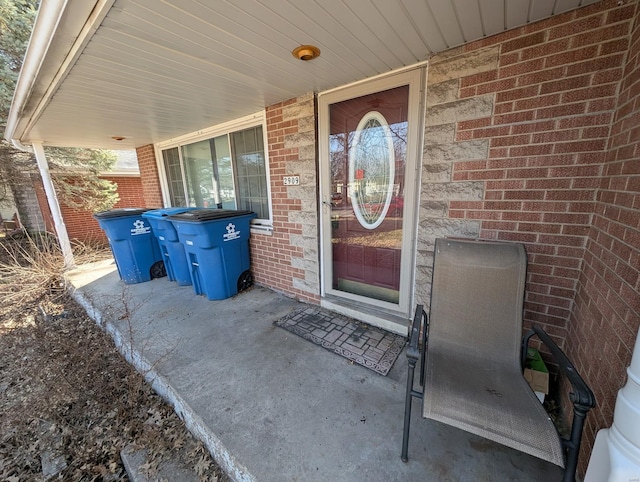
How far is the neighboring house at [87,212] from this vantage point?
798cm

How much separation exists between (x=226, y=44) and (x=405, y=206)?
6.03ft

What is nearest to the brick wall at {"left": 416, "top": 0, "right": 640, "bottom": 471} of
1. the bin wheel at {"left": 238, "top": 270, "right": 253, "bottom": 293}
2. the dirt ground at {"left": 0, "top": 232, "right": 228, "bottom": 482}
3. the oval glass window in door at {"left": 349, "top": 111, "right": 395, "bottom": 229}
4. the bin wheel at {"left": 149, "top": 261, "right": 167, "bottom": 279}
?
the oval glass window in door at {"left": 349, "top": 111, "right": 395, "bottom": 229}

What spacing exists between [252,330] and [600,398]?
97.5 inches

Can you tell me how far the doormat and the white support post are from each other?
5.05 meters

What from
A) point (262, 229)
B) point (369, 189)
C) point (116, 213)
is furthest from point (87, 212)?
point (369, 189)

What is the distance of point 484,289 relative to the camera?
162 centimetres

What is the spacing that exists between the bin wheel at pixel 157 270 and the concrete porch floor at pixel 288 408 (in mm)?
1463

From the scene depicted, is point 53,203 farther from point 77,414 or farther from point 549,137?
point 549,137

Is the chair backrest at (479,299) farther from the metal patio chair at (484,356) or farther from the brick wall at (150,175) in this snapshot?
the brick wall at (150,175)

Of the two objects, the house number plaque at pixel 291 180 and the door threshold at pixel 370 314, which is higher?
the house number plaque at pixel 291 180

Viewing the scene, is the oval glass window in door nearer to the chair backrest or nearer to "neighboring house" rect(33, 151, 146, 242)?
the chair backrest

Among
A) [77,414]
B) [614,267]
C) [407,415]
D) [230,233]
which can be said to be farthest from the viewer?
[230,233]

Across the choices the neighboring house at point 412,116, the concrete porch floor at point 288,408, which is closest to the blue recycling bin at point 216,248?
the concrete porch floor at point 288,408

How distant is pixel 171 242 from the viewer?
12.0 ft
